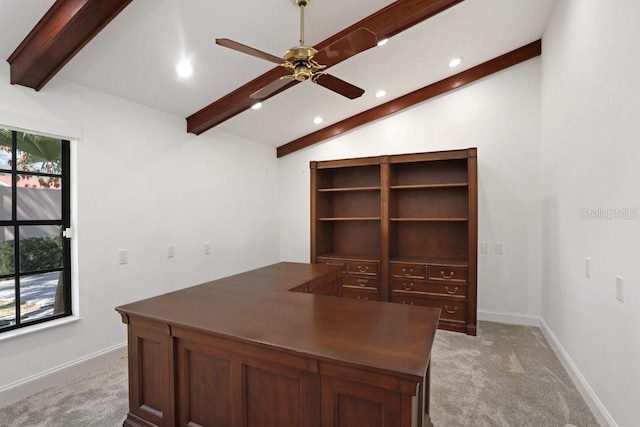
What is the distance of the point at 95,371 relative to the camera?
276cm

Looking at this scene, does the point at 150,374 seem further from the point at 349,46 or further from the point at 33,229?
the point at 349,46

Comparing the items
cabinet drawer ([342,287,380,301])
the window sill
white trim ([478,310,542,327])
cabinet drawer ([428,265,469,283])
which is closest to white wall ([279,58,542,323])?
white trim ([478,310,542,327])

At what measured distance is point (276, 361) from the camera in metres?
1.46

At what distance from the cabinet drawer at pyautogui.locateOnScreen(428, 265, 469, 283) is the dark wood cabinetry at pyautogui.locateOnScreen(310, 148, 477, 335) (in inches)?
0.4

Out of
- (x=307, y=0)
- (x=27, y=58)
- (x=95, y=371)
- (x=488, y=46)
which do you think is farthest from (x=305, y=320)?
(x=488, y=46)

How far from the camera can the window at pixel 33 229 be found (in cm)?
239

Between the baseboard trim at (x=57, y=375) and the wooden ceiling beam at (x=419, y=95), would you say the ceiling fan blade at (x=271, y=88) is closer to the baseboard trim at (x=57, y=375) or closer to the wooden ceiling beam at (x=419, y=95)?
the wooden ceiling beam at (x=419, y=95)

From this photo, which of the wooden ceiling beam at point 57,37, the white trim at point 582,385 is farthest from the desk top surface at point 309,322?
the wooden ceiling beam at point 57,37

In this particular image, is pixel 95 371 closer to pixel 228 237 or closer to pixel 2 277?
pixel 2 277

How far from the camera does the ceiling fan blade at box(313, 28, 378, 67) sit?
188 centimetres

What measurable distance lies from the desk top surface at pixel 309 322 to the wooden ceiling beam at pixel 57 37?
5.59 feet

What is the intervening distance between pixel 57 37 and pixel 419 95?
3708 millimetres

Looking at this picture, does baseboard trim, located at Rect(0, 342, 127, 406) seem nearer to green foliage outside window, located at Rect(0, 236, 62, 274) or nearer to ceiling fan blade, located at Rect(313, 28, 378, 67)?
green foliage outside window, located at Rect(0, 236, 62, 274)

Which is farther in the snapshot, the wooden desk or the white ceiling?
the white ceiling
